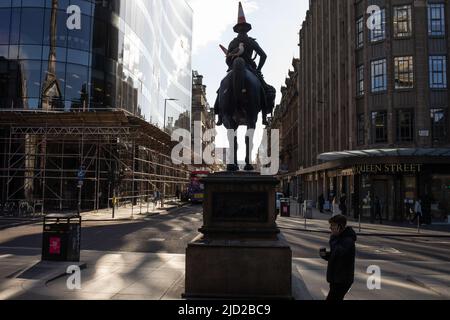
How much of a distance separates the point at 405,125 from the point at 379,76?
4.42 metres

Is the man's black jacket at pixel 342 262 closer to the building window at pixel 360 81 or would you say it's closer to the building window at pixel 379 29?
the building window at pixel 379 29

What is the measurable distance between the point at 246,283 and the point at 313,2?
5751 cm

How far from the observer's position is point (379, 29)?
33.4 m

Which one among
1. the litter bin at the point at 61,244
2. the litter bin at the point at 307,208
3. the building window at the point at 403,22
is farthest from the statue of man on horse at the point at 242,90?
the building window at the point at 403,22

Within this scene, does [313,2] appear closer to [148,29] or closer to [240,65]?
[148,29]

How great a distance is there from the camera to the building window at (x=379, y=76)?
32.8 meters

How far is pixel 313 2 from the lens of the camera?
191 feet

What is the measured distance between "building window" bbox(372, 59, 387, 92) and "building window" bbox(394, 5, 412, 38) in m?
2.33

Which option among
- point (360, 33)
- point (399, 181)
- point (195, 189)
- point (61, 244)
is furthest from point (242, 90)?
point (195, 189)

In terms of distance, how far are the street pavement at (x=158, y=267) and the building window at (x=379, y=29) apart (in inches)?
743

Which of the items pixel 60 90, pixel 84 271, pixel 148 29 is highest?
pixel 148 29
